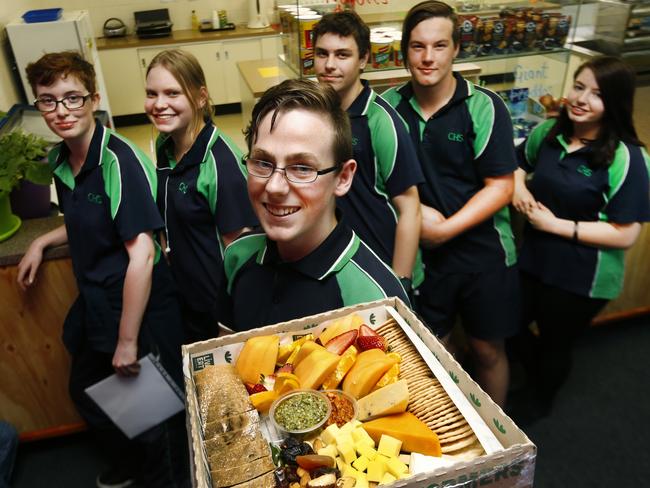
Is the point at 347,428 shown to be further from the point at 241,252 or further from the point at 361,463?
the point at 241,252

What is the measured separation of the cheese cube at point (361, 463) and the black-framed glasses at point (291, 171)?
0.53m

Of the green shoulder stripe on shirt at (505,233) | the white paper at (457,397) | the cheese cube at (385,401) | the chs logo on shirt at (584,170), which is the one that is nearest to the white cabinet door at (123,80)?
the green shoulder stripe on shirt at (505,233)

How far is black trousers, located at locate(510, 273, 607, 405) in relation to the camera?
82.6 inches

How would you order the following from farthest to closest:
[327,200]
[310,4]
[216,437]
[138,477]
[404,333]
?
[310,4]
[138,477]
[327,200]
[404,333]
[216,437]

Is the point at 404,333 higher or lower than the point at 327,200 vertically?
lower

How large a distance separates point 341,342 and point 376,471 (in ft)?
0.84

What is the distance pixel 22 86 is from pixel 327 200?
3999 millimetres

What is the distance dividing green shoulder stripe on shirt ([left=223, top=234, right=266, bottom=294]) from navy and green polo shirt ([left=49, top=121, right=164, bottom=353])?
457 millimetres

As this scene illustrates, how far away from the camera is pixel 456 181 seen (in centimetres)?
195

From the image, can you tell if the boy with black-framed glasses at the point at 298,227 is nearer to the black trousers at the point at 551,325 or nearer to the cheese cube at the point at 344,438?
the cheese cube at the point at 344,438

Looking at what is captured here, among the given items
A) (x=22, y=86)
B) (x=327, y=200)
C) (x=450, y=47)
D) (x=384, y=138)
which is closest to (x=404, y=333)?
(x=327, y=200)

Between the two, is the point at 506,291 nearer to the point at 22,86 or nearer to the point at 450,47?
the point at 450,47

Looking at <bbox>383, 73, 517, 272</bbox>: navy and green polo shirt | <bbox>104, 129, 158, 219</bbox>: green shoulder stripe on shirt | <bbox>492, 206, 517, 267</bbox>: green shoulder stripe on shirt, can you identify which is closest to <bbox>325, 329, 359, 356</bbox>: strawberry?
<bbox>104, 129, 158, 219</bbox>: green shoulder stripe on shirt

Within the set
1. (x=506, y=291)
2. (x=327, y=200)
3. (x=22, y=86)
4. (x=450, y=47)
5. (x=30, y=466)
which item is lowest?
(x=30, y=466)
